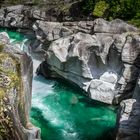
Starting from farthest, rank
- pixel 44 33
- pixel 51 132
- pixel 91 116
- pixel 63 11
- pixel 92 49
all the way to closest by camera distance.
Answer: pixel 63 11 < pixel 44 33 < pixel 92 49 < pixel 91 116 < pixel 51 132

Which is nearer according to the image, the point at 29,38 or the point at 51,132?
the point at 51,132

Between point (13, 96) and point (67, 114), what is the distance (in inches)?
528

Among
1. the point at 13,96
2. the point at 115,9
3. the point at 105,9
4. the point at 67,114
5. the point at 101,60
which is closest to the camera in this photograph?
the point at 13,96

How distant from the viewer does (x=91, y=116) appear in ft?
87.1

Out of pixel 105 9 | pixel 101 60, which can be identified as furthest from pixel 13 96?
pixel 105 9

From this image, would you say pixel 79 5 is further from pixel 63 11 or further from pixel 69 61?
pixel 69 61

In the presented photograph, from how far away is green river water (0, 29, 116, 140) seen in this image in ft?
79.0

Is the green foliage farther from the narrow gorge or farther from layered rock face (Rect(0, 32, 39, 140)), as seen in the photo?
layered rock face (Rect(0, 32, 39, 140))

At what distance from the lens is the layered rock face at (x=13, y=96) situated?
1255 cm

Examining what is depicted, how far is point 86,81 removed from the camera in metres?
29.2

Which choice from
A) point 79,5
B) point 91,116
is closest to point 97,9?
point 79,5

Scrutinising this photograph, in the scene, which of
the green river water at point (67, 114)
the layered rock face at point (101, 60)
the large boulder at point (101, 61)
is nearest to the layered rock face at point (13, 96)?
the green river water at point (67, 114)

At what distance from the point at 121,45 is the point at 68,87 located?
598 centimetres

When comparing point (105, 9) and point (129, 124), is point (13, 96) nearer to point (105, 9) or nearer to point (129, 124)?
point (129, 124)
